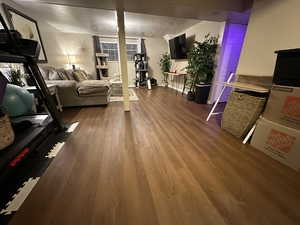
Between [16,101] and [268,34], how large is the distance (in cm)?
358

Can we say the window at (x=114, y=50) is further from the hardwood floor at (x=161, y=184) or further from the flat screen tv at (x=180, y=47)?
the hardwood floor at (x=161, y=184)

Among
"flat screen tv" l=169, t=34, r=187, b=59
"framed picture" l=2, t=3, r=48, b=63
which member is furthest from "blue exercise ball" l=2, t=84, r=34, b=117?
"flat screen tv" l=169, t=34, r=187, b=59

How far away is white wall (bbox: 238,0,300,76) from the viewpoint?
4.82 ft

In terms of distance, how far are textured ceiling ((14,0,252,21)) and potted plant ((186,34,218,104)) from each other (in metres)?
0.76

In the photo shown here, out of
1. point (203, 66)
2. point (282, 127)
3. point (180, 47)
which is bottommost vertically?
point (282, 127)

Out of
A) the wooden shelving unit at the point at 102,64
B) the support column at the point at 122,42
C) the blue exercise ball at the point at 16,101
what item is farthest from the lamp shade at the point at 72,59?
the blue exercise ball at the point at 16,101

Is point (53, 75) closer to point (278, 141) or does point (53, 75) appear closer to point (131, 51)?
point (131, 51)

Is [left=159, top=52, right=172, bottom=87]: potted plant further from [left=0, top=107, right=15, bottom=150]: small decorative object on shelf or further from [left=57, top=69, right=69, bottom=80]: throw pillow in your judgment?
[left=0, top=107, right=15, bottom=150]: small decorative object on shelf

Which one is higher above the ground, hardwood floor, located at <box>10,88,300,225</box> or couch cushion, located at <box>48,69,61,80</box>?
couch cushion, located at <box>48,69,61,80</box>

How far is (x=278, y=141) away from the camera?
1.36m

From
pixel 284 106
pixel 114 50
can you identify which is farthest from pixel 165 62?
pixel 284 106

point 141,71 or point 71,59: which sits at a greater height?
point 71,59

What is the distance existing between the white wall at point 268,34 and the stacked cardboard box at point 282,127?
60 cm

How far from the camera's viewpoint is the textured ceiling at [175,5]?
199 cm
